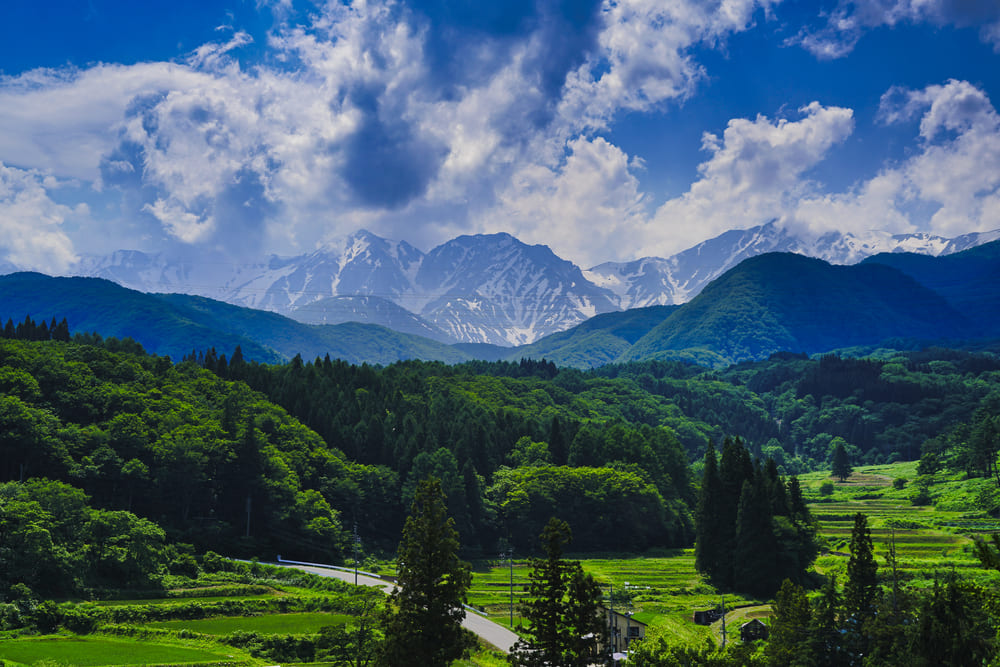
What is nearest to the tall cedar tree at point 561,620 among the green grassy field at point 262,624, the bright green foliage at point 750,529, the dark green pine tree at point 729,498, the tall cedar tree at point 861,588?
the tall cedar tree at point 861,588

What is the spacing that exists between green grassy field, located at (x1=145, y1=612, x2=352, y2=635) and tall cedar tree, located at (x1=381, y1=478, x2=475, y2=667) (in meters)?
20.7

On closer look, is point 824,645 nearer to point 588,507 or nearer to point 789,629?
point 789,629

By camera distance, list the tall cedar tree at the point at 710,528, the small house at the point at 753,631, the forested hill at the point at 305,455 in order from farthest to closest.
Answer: the tall cedar tree at the point at 710,528, the forested hill at the point at 305,455, the small house at the point at 753,631

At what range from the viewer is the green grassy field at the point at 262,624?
5800cm

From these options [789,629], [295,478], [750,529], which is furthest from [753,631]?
[295,478]

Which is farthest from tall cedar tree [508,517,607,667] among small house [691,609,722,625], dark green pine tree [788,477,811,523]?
dark green pine tree [788,477,811,523]

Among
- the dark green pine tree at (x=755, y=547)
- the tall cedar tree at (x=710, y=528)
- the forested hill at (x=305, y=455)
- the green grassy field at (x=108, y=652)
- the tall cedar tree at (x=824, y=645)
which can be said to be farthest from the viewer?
the tall cedar tree at (x=710, y=528)

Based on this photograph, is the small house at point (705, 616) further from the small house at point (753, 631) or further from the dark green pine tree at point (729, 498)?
the dark green pine tree at point (729, 498)

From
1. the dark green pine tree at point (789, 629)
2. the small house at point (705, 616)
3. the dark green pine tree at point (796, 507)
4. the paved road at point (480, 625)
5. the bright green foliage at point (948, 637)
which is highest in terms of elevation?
the dark green pine tree at point (796, 507)

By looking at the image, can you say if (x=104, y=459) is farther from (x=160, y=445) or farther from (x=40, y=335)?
(x=40, y=335)

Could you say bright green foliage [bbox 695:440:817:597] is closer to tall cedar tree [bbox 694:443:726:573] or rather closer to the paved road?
tall cedar tree [bbox 694:443:726:573]

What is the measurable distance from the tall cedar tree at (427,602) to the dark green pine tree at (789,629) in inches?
865

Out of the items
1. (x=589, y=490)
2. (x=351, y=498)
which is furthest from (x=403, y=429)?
(x=589, y=490)

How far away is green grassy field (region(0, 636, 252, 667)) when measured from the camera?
151 ft
